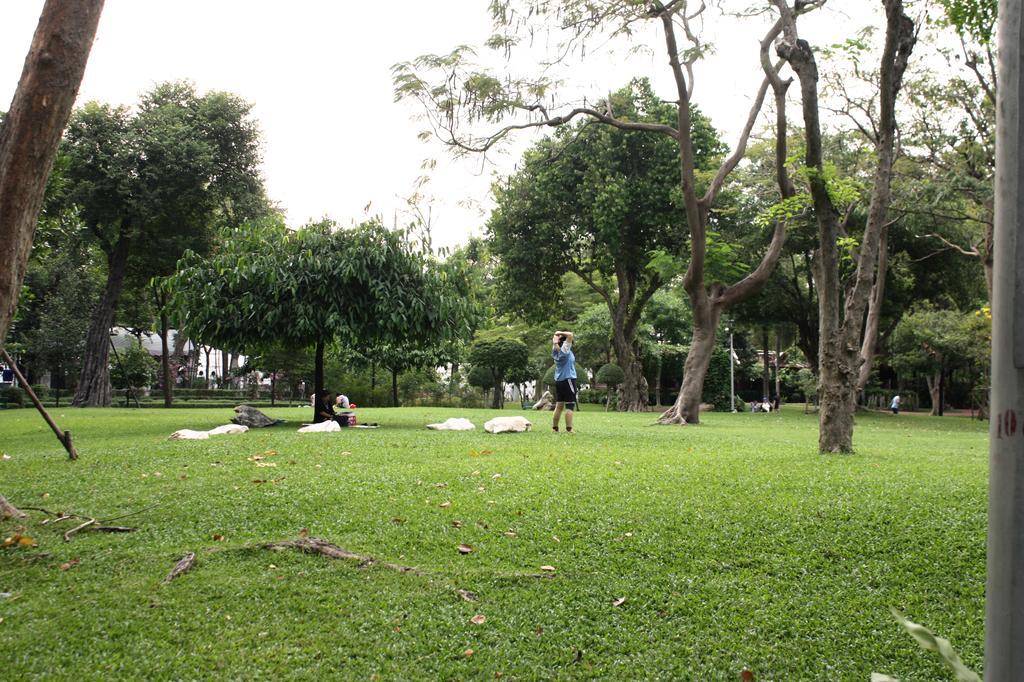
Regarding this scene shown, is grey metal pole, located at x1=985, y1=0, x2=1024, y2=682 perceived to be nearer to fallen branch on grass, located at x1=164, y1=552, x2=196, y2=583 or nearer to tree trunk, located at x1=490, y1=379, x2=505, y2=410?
fallen branch on grass, located at x1=164, y1=552, x2=196, y2=583

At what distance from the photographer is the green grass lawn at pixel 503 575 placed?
350 centimetres

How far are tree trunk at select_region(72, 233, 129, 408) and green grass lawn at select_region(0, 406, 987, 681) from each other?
77.2ft

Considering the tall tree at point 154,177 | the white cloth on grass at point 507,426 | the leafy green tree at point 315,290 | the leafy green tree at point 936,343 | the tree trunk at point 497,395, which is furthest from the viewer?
the tree trunk at point 497,395

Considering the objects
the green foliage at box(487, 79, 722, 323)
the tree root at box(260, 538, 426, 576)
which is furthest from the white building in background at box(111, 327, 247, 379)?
the tree root at box(260, 538, 426, 576)

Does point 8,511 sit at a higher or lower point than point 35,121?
lower

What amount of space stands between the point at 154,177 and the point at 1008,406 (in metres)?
28.1

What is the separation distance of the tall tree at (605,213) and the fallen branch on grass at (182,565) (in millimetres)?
18587

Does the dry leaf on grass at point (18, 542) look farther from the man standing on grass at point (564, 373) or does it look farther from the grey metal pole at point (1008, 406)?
the man standing on grass at point (564, 373)

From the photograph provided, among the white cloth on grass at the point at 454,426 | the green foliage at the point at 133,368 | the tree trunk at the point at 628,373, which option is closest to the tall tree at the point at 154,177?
the green foliage at the point at 133,368

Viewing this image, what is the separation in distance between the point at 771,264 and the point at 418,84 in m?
8.50

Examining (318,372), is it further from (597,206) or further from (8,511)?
(597,206)

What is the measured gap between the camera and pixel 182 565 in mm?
4445

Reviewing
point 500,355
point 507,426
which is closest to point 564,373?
point 507,426

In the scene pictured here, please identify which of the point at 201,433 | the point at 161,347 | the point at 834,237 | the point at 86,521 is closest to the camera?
the point at 86,521
